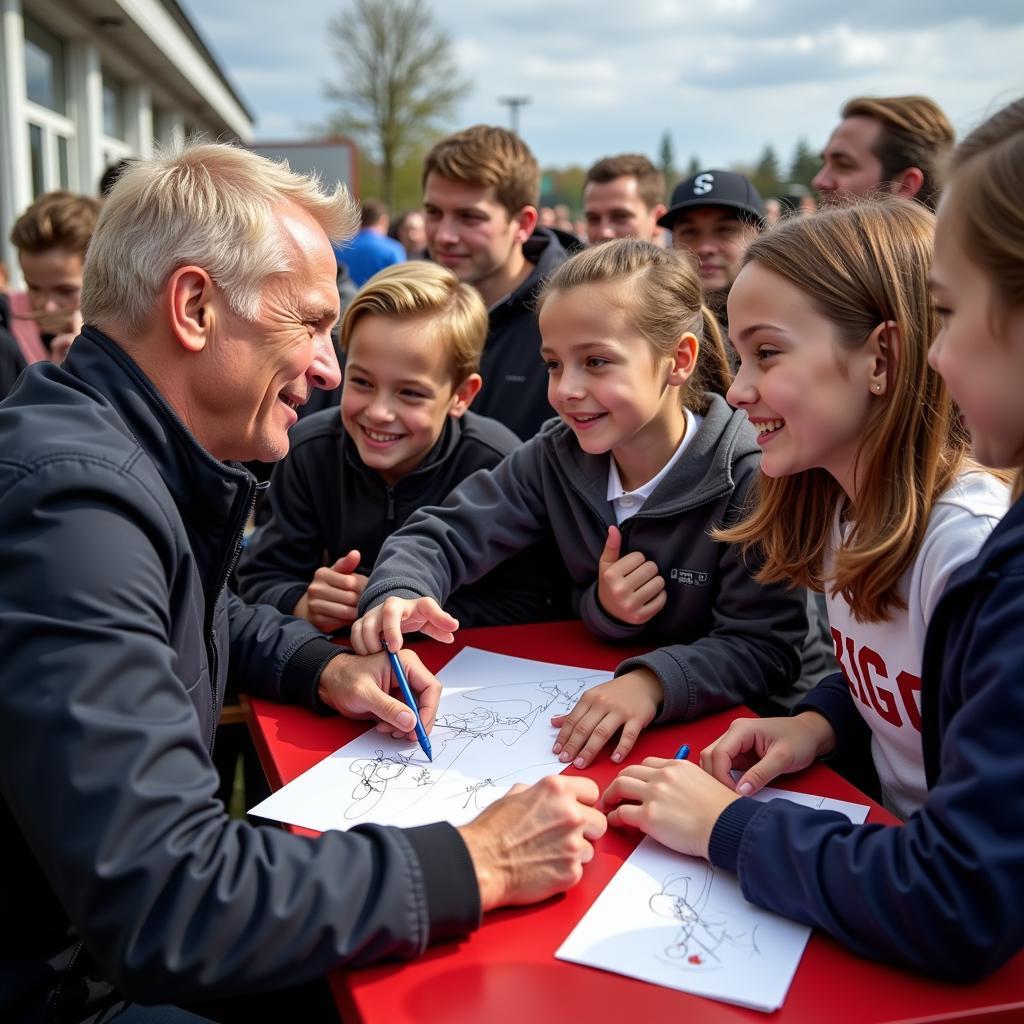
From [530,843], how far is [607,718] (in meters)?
0.43

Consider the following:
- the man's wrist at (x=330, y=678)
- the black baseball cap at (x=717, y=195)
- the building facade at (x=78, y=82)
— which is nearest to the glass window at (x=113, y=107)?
the building facade at (x=78, y=82)

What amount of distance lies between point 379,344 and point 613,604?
1.00 meters

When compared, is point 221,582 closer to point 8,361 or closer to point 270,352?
point 270,352

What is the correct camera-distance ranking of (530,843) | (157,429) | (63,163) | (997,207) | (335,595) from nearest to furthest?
(997,207), (530,843), (157,429), (335,595), (63,163)

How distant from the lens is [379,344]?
102 inches

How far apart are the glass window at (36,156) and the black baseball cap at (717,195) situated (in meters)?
8.84

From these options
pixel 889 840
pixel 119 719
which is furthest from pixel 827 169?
pixel 119 719

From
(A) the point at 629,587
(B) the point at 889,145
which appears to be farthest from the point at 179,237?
(B) the point at 889,145

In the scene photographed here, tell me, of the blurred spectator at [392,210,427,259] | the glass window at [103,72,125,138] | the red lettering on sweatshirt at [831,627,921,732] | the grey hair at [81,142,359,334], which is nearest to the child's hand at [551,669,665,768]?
the red lettering on sweatshirt at [831,627,921,732]

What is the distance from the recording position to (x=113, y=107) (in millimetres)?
15977

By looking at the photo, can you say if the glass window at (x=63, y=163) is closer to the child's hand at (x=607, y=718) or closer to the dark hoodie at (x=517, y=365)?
the dark hoodie at (x=517, y=365)

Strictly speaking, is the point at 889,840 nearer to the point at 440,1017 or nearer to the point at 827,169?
the point at 440,1017

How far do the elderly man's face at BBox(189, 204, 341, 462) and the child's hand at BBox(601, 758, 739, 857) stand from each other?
0.83 meters

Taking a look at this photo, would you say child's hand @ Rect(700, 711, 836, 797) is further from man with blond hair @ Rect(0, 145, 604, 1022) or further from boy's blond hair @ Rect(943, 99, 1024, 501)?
boy's blond hair @ Rect(943, 99, 1024, 501)
